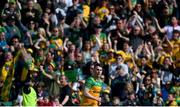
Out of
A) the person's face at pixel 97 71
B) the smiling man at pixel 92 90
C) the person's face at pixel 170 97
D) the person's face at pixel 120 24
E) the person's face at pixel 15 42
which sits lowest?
the person's face at pixel 170 97

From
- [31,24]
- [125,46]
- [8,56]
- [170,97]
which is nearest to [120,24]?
[125,46]

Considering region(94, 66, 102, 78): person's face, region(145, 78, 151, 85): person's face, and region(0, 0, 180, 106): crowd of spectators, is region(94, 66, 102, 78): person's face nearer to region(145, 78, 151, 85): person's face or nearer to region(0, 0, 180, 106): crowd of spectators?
region(0, 0, 180, 106): crowd of spectators

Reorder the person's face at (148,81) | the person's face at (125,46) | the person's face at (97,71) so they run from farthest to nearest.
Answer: the person's face at (125,46)
the person's face at (148,81)
the person's face at (97,71)

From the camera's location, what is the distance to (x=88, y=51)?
85.1ft

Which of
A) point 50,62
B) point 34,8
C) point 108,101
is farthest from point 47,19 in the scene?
point 108,101

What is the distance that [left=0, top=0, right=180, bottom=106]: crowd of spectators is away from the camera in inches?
944

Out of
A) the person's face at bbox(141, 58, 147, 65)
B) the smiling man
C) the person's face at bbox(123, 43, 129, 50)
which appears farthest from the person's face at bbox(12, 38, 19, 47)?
the smiling man

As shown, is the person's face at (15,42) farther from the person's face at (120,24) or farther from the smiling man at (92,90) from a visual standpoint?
the smiling man at (92,90)

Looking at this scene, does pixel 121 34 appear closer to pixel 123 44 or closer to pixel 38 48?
pixel 123 44

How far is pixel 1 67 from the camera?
81.3 feet

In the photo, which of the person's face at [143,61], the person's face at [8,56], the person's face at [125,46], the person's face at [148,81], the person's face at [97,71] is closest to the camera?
the person's face at [97,71]

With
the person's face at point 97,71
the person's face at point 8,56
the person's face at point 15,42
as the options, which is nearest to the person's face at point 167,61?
the person's face at point 15,42

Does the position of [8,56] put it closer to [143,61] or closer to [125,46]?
[125,46]

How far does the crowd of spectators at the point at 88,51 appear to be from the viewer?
24.0m
